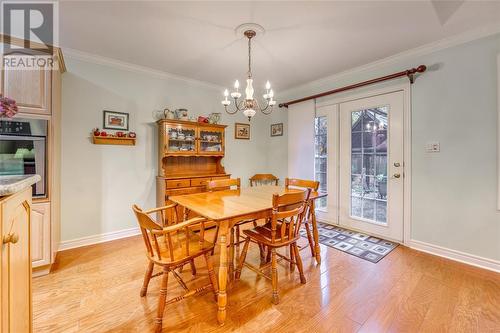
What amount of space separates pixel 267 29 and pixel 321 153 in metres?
2.12

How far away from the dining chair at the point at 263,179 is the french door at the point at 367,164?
3.32ft

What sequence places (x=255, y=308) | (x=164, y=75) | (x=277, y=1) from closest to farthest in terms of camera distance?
(x=255, y=308)
(x=277, y=1)
(x=164, y=75)

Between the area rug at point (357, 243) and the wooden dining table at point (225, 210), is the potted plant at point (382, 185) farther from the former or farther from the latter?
the wooden dining table at point (225, 210)

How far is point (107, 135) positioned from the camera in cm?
289

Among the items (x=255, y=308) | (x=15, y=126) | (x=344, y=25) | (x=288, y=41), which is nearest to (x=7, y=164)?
(x=15, y=126)

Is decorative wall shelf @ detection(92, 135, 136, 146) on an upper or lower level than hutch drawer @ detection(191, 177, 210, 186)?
upper

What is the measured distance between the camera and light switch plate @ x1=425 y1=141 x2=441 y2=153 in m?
2.58

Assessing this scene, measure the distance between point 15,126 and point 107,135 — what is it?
93 centimetres

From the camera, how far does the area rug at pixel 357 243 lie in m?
2.62

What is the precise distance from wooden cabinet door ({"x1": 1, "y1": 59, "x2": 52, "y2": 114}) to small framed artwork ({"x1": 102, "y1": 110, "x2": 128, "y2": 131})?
0.82 meters

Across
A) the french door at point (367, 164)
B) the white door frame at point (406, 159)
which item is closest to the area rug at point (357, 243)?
the french door at point (367, 164)

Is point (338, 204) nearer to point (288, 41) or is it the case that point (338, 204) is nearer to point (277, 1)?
point (288, 41)

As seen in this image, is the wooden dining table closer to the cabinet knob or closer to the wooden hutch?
the cabinet knob

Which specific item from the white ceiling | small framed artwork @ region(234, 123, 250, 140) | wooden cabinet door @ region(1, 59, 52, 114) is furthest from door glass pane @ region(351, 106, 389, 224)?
wooden cabinet door @ region(1, 59, 52, 114)
